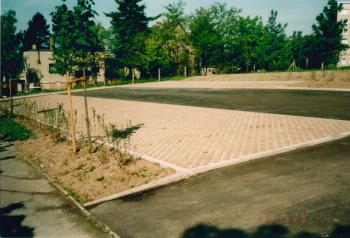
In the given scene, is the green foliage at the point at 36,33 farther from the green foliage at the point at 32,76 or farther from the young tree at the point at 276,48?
the young tree at the point at 276,48

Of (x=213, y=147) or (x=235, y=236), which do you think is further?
(x=213, y=147)

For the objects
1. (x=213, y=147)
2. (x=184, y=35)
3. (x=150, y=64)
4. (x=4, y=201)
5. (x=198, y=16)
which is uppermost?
(x=198, y=16)

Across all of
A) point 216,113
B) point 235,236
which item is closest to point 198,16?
point 216,113

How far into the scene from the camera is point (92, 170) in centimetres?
677

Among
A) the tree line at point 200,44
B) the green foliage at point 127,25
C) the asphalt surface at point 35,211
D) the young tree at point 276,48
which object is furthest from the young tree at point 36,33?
the asphalt surface at point 35,211

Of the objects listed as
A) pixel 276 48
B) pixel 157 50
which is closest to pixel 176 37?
pixel 157 50

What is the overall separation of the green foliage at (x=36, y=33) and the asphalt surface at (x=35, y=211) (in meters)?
88.3

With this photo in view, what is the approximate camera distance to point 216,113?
43.1 ft

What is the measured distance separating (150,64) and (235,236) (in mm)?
47802

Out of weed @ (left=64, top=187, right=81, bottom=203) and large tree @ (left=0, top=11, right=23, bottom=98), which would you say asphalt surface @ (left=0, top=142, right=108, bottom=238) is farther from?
large tree @ (left=0, top=11, right=23, bottom=98)

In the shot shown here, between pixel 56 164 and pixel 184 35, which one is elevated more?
pixel 184 35

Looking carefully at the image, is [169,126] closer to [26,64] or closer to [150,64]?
[150,64]

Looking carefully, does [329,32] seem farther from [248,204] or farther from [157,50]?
[248,204]

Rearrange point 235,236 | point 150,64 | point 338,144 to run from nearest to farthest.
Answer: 1. point 235,236
2. point 338,144
3. point 150,64
